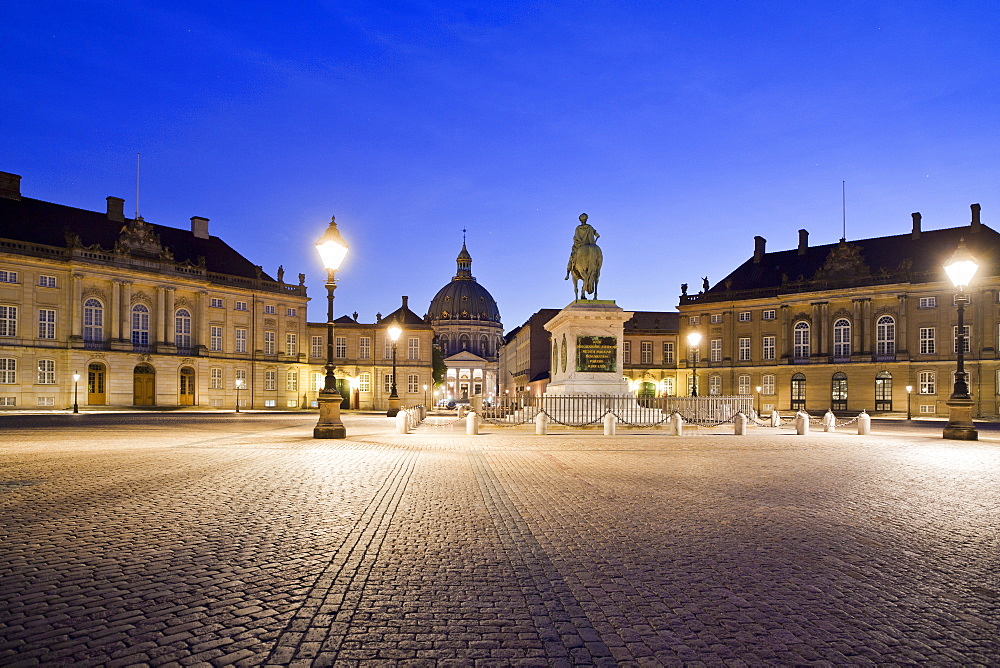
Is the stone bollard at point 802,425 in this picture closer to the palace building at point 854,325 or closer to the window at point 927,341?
the palace building at point 854,325

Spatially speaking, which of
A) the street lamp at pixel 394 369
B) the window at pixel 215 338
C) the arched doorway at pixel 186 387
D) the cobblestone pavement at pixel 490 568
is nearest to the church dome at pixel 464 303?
the window at pixel 215 338

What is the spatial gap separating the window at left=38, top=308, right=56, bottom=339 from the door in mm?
3700

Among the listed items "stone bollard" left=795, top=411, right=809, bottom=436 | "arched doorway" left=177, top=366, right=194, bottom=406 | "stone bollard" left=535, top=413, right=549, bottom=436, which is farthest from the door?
"stone bollard" left=795, top=411, right=809, bottom=436

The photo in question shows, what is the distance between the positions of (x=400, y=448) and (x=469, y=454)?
2.32m

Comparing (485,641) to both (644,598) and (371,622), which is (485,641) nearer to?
(371,622)

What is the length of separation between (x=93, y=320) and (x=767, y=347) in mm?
61076

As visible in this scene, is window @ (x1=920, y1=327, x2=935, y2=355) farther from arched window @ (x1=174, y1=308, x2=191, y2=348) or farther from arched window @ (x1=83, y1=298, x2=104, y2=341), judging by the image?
arched window @ (x1=83, y1=298, x2=104, y2=341)

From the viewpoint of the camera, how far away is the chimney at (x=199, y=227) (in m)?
66.4

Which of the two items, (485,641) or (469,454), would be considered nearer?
(485,641)

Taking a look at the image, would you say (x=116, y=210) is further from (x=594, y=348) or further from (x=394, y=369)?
(x=594, y=348)

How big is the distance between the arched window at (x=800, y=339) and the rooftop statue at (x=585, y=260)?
142 ft

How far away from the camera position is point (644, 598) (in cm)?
527

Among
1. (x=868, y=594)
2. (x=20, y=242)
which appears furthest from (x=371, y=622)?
(x=20, y=242)

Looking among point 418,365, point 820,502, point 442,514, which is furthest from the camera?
point 418,365
